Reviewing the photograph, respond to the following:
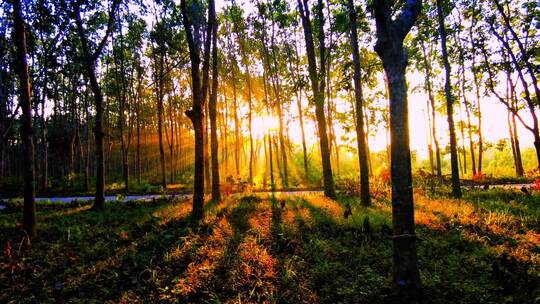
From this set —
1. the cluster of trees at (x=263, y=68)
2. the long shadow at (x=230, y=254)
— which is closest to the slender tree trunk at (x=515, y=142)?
the cluster of trees at (x=263, y=68)

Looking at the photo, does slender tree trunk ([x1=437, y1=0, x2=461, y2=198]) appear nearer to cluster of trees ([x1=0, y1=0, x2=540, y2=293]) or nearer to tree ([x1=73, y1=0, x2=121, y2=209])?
cluster of trees ([x1=0, y1=0, x2=540, y2=293])

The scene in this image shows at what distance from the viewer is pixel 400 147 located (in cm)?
424

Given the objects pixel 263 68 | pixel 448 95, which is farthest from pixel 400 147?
pixel 263 68

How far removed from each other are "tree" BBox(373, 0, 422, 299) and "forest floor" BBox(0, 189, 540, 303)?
1.72 ft

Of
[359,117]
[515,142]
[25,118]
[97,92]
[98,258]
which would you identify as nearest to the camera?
[98,258]

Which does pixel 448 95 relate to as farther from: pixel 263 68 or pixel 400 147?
pixel 263 68

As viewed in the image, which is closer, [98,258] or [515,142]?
[98,258]

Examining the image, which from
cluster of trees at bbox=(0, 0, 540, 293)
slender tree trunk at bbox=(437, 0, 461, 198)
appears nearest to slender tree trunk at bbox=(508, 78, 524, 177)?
cluster of trees at bbox=(0, 0, 540, 293)

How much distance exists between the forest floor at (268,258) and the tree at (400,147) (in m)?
0.52

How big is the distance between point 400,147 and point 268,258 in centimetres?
372

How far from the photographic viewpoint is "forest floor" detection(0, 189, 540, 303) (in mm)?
4898

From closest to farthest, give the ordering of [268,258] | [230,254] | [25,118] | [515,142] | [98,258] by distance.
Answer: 1. [268,258]
2. [230,254]
3. [98,258]
4. [25,118]
5. [515,142]

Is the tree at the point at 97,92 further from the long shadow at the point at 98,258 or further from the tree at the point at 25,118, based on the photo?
the tree at the point at 25,118

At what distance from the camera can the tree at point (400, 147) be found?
421 centimetres
